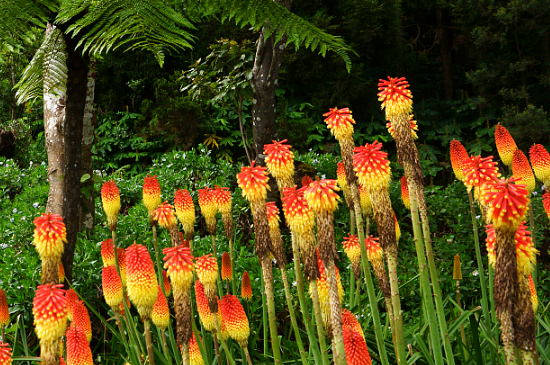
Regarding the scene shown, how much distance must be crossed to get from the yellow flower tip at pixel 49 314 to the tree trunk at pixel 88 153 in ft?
10.4

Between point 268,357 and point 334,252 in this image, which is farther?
point 268,357

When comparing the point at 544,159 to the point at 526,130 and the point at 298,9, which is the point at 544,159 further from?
the point at 298,9

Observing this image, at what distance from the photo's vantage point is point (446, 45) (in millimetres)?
12305

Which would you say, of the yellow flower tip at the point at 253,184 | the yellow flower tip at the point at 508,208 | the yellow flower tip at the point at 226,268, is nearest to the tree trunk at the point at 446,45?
the yellow flower tip at the point at 226,268

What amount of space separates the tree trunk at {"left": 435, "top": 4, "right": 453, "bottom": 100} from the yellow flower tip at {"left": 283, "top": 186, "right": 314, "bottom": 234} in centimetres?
1142

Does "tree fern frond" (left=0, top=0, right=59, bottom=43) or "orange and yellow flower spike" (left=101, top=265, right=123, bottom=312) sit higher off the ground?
"tree fern frond" (left=0, top=0, right=59, bottom=43)

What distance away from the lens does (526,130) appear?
28.5 feet

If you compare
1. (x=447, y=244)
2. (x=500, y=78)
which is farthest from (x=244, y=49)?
(x=500, y=78)

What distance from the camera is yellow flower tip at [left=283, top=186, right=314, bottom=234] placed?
159 cm

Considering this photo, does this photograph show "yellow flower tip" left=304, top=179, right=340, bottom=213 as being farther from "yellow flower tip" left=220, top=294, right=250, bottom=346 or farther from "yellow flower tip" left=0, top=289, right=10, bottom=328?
"yellow flower tip" left=0, top=289, right=10, bottom=328

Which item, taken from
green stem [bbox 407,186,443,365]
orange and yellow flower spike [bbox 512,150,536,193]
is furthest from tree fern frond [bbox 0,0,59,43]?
orange and yellow flower spike [bbox 512,150,536,193]

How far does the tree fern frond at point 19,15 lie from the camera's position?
1.90 m

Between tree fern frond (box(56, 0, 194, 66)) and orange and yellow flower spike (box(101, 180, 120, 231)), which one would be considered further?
orange and yellow flower spike (box(101, 180, 120, 231))

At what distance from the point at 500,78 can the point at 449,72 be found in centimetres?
224
